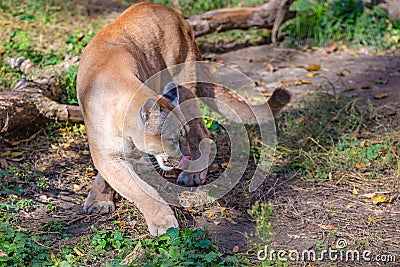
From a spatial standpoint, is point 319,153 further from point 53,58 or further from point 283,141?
point 53,58

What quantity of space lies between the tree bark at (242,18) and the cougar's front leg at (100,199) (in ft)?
11.4

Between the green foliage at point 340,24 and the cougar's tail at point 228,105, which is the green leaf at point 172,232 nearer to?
the cougar's tail at point 228,105

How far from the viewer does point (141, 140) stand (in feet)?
13.1

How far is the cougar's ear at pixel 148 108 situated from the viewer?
3.86 metres

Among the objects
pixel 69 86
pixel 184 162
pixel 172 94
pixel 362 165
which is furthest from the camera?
pixel 69 86

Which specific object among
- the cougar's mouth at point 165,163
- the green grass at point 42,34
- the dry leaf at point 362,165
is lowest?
the dry leaf at point 362,165

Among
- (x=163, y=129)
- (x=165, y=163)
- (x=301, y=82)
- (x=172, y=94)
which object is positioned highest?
(x=172, y=94)

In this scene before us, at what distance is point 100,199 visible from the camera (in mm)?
4469

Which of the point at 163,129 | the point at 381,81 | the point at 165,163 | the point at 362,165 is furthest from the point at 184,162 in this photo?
the point at 381,81

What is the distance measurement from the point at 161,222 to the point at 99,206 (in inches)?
23.2

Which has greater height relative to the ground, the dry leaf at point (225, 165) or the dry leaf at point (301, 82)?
the dry leaf at point (225, 165)

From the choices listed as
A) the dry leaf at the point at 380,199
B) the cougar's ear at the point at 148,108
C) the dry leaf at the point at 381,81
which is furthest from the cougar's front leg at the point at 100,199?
the dry leaf at the point at 381,81

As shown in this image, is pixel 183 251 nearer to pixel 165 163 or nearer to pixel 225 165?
pixel 165 163

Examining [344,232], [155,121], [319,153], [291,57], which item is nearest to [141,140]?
[155,121]
